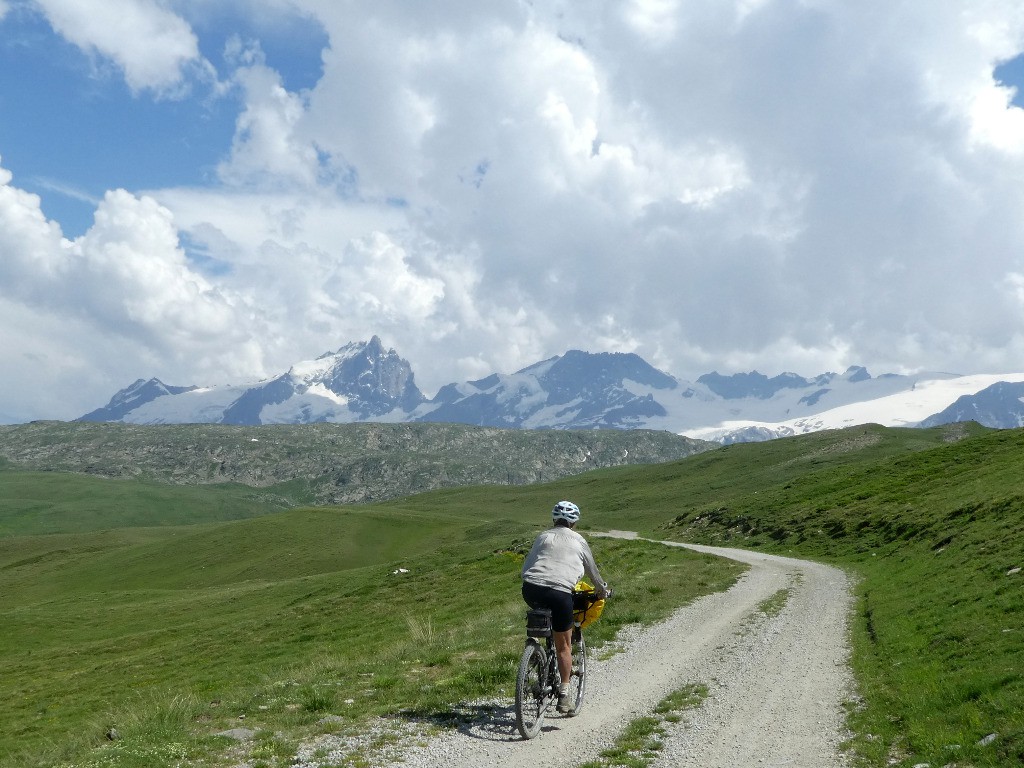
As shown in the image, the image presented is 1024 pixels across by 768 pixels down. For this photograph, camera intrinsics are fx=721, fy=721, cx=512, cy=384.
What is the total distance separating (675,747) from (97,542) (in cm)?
20075

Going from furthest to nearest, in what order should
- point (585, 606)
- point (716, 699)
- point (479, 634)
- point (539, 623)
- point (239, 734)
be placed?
point (479, 634) < point (716, 699) < point (585, 606) < point (539, 623) < point (239, 734)

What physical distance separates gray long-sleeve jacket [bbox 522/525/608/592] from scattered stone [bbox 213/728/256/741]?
6013 mm

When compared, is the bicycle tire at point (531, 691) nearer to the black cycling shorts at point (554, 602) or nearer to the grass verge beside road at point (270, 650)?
the black cycling shorts at point (554, 602)

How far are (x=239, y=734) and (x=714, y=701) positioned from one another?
10.0 m

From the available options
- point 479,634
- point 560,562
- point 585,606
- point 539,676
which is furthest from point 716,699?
point 479,634

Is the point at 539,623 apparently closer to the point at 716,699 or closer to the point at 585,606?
the point at 585,606

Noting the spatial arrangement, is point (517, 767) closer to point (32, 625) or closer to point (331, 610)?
point (331, 610)

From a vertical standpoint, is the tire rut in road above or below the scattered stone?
below

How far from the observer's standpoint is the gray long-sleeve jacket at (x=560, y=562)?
47.5ft

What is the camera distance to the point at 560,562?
14.6 metres

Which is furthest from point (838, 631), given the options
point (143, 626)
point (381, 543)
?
point (381, 543)

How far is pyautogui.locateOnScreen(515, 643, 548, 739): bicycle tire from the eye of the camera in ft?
44.5

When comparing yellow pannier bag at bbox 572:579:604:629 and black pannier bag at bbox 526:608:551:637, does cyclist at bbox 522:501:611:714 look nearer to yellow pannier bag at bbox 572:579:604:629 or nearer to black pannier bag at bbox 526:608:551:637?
black pannier bag at bbox 526:608:551:637

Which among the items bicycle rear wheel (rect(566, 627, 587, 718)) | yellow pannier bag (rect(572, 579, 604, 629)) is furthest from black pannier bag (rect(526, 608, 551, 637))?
bicycle rear wheel (rect(566, 627, 587, 718))
